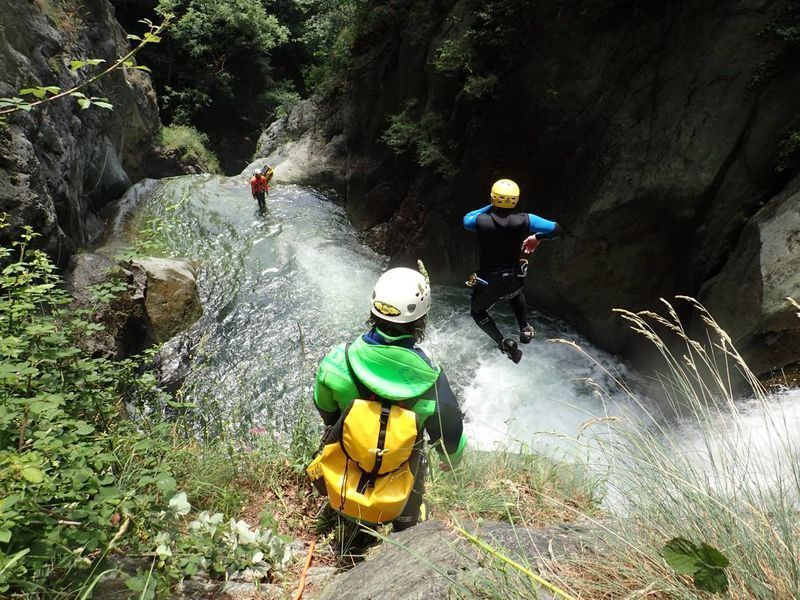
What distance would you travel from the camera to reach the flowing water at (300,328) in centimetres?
574

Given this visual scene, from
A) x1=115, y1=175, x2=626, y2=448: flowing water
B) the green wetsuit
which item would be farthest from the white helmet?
x1=115, y1=175, x2=626, y2=448: flowing water

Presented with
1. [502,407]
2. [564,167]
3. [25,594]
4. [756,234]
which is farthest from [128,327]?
[756,234]

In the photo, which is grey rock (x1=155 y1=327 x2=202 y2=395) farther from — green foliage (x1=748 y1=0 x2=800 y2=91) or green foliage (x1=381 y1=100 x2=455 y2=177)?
green foliage (x1=748 y1=0 x2=800 y2=91)

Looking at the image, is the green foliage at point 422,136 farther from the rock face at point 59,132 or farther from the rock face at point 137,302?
the rock face at point 59,132

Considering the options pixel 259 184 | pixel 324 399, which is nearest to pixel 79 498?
pixel 324 399

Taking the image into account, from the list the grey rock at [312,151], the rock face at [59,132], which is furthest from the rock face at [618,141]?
the rock face at [59,132]

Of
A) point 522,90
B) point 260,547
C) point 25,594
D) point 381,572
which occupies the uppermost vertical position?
point 522,90

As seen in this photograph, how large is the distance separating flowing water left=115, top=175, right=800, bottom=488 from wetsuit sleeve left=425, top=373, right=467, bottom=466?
45.2 inches

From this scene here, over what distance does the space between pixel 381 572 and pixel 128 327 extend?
571cm

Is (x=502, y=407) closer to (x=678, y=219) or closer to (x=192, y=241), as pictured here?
(x=678, y=219)

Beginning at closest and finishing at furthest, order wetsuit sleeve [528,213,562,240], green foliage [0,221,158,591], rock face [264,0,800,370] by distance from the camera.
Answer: green foliage [0,221,158,591]
wetsuit sleeve [528,213,562,240]
rock face [264,0,800,370]

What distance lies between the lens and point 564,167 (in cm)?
652

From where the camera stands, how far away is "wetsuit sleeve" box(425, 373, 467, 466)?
7.02 ft

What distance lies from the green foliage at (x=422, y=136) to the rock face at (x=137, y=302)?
14.9 ft
